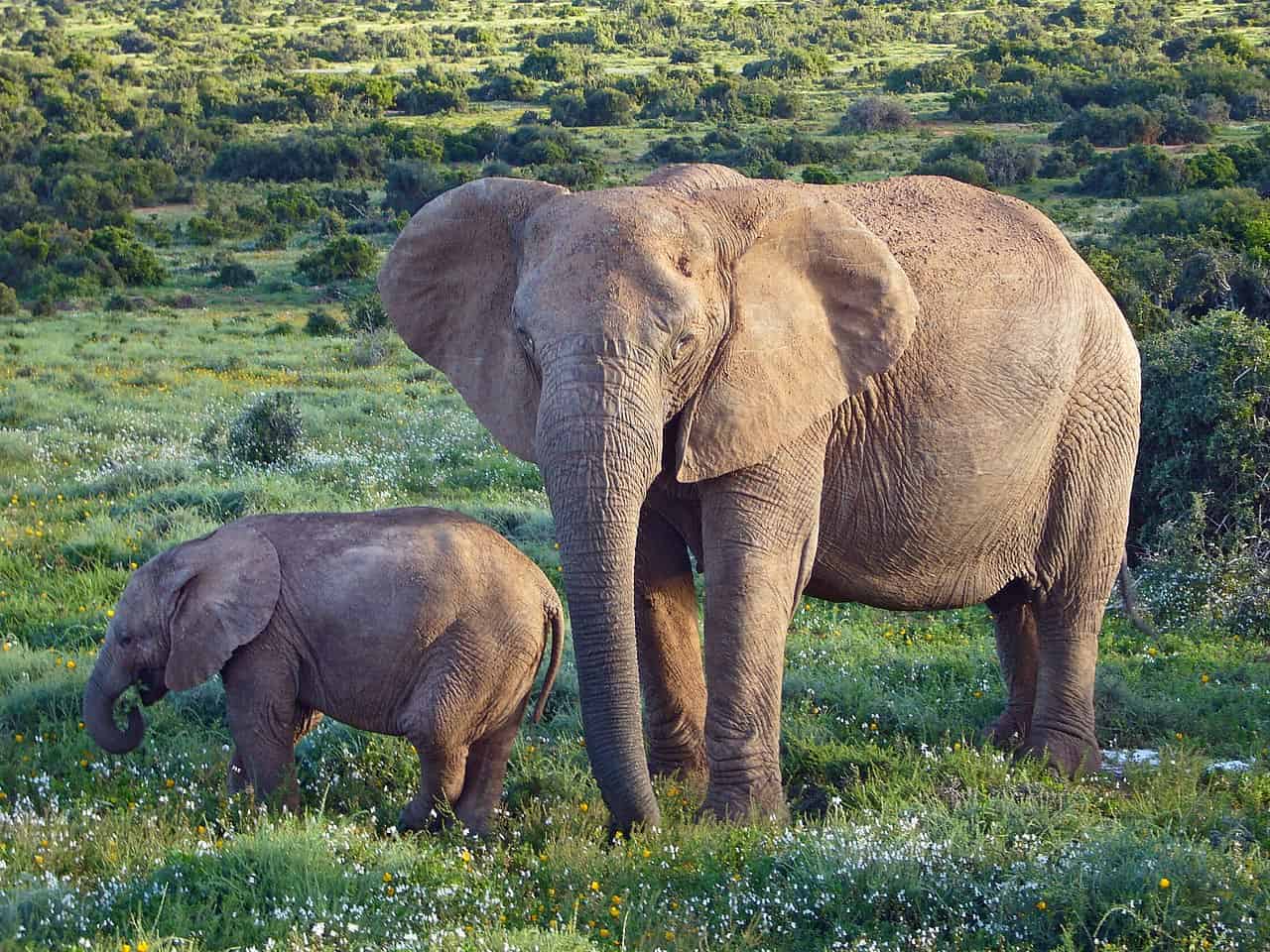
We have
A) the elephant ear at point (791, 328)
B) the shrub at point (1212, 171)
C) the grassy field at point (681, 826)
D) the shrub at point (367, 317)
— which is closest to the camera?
the grassy field at point (681, 826)

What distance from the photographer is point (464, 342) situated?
230 inches

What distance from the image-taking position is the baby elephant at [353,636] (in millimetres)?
5844

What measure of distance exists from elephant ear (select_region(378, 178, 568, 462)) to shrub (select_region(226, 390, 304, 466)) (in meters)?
8.21

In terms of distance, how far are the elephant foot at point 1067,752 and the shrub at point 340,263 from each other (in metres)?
24.5

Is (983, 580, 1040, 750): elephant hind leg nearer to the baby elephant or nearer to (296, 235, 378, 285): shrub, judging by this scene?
the baby elephant

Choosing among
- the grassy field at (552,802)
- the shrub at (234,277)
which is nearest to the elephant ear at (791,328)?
the grassy field at (552,802)

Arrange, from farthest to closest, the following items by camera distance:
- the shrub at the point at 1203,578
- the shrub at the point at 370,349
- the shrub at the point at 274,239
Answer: the shrub at the point at 274,239
the shrub at the point at 370,349
the shrub at the point at 1203,578

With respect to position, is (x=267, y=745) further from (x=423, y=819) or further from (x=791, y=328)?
(x=791, y=328)

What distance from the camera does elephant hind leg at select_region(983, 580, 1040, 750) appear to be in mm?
7348

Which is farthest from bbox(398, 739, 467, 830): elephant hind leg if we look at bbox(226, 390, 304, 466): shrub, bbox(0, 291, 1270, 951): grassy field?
bbox(226, 390, 304, 466): shrub

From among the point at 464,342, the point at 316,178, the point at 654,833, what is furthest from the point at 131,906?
the point at 316,178

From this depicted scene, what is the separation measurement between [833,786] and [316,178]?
40.5 m

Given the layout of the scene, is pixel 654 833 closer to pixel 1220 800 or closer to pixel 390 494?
pixel 1220 800

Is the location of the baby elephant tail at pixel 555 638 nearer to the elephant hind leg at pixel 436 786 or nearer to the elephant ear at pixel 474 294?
the elephant hind leg at pixel 436 786
